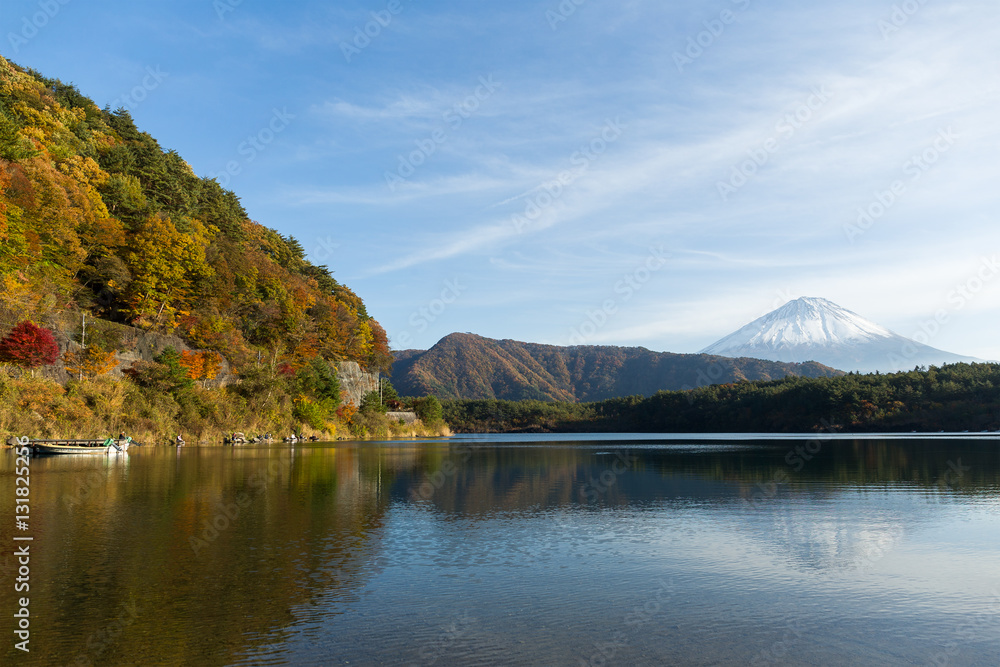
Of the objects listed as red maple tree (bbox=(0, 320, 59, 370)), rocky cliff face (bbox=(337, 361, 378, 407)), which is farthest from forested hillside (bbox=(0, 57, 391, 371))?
rocky cliff face (bbox=(337, 361, 378, 407))

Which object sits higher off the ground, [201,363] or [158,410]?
[201,363]

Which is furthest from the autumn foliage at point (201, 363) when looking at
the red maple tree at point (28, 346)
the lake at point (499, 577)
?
the lake at point (499, 577)

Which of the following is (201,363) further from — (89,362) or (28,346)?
(28,346)

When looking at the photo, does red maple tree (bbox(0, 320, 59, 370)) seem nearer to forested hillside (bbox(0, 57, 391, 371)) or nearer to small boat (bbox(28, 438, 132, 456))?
forested hillside (bbox(0, 57, 391, 371))

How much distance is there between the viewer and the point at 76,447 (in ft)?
128

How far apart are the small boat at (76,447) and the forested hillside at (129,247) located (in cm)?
1028

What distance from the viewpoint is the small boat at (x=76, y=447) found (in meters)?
38.4

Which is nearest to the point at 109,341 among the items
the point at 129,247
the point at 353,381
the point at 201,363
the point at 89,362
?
the point at 89,362

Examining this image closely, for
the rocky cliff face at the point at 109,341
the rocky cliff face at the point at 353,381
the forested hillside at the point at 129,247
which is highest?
the forested hillside at the point at 129,247

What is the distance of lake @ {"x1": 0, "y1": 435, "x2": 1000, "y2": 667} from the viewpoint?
7.93 metres

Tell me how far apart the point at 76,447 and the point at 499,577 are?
3750cm

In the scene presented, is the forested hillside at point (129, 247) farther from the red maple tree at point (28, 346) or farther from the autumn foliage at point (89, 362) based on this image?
the autumn foliage at point (89, 362)

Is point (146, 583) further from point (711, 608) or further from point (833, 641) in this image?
point (833, 641)

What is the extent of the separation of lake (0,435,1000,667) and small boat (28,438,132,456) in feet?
55.8
